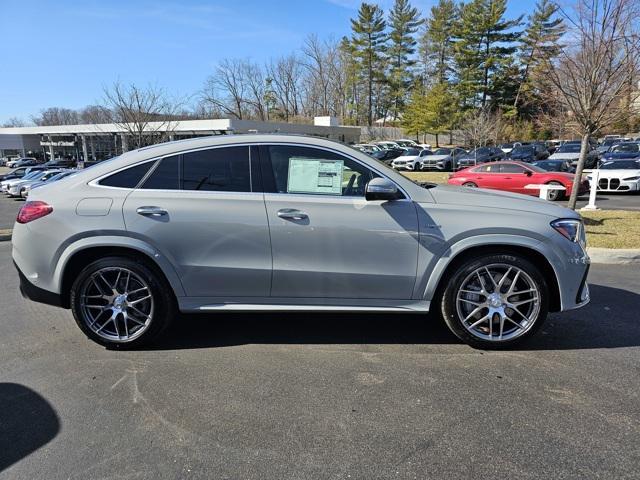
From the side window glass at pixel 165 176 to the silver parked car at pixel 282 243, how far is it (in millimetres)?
12

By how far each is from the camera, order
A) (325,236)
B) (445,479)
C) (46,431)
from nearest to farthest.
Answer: (445,479) → (46,431) → (325,236)

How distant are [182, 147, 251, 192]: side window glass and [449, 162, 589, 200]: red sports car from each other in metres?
14.1

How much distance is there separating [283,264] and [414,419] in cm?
152

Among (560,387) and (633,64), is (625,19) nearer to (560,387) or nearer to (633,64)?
(633,64)

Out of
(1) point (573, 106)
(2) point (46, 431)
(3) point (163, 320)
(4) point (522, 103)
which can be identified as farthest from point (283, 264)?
(4) point (522, 103)

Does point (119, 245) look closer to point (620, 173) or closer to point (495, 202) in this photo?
point (495, 202)

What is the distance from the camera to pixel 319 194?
144 inches

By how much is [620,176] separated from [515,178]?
16.7 feet

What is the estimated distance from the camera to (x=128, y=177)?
3.73m

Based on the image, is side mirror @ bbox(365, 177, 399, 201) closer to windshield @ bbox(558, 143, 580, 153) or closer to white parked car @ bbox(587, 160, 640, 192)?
white parked car @ bbox(587, 160, 640, 192)

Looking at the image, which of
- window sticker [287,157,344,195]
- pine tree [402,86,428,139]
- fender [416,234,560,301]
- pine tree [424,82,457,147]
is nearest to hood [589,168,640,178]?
fender [416,234,560,301]

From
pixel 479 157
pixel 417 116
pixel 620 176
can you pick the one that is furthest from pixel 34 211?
pixel 417 116

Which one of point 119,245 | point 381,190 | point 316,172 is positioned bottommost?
point 119,245

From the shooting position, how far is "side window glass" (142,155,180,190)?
12.2 ft
